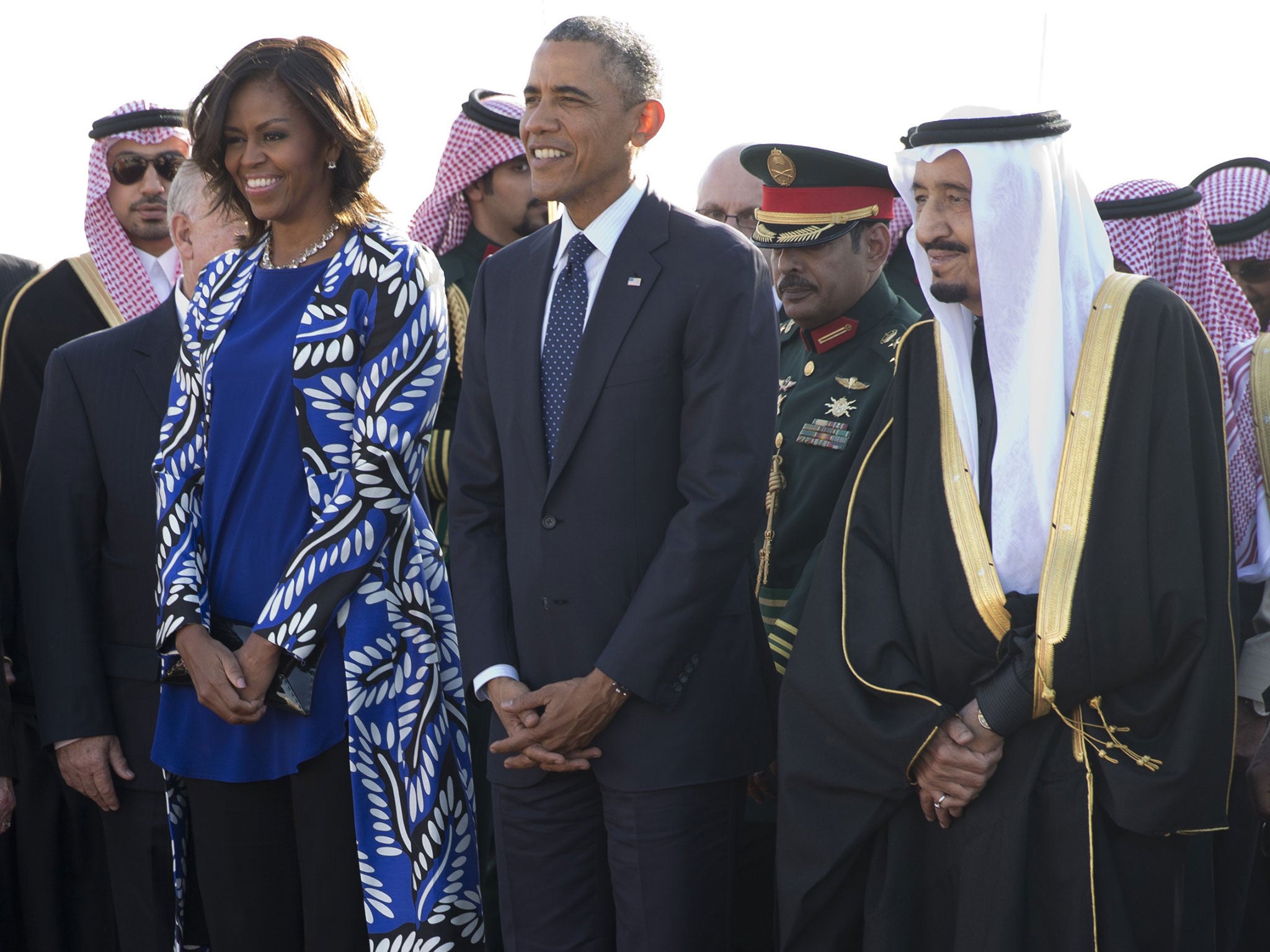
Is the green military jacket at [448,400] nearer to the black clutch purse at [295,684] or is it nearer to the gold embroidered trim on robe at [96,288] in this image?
the gold embroidered trim on robe at [96,288]

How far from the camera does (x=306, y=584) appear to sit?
2713 mm

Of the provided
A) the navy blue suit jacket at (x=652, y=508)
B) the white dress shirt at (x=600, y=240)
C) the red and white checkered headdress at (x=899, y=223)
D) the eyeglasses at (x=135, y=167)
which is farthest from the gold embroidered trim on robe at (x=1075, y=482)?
the eyeglasses at (x=135, y=167)

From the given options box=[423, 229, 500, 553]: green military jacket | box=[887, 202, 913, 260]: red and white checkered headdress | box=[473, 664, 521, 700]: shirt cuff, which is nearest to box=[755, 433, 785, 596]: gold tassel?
box=[473, 664, 521, 700]: shirt cuff

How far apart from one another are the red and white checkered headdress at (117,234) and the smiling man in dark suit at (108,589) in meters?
1.07

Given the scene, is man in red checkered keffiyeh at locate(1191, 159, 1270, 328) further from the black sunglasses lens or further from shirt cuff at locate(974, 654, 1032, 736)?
the black sunglasses lens

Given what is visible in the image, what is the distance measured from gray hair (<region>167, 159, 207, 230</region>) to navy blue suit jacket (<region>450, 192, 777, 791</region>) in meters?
1.29

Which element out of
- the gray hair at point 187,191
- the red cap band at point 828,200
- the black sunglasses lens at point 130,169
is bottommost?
the red cap band at point 828,200

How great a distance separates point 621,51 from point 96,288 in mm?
2377

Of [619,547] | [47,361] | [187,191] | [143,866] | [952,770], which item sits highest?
[187,191]

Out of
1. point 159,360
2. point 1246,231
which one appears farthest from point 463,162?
point 1246,231

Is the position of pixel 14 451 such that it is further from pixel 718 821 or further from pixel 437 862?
pixel 718 821

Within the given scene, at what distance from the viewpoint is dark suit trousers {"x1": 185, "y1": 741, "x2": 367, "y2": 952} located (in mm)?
2787

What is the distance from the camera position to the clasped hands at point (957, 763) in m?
→ 2.58

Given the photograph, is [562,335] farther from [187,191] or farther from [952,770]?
[187,191]
